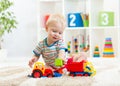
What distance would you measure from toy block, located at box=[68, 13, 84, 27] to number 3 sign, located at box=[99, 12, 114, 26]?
0.65ft

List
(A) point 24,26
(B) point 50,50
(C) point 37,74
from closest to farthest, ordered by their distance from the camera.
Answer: (C) point 37,74 → (B) point 50,50 → (A) point 24,26

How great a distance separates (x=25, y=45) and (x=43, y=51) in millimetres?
1654

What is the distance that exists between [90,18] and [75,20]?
149 millimetres

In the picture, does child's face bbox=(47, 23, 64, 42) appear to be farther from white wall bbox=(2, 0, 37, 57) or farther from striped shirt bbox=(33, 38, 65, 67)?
white wall bbox=(2, 0, 37, 57)

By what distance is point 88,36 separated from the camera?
3.22m

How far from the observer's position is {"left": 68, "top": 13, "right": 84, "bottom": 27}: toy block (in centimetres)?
305

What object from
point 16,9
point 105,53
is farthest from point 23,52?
point 105,53

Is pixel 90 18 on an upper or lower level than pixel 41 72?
upper

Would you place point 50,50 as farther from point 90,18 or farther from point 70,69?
point 90,18

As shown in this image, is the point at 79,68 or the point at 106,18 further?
the point at 106,18

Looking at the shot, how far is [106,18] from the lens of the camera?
302 cm

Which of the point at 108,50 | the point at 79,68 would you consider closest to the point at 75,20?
the point at 108,50

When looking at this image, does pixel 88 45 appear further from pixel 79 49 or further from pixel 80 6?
pixel 80 6

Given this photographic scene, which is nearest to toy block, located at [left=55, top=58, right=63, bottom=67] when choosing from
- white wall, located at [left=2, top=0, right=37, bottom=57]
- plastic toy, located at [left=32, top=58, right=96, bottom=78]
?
plastic toy, located at [left=32, top=58, right=96, bottom=78]
